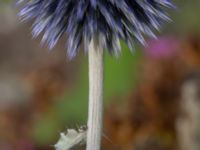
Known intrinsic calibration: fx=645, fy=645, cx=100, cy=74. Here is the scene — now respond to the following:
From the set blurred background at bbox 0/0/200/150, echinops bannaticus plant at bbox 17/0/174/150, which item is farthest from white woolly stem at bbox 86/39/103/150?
blurred background at bbox 0/0/200/150

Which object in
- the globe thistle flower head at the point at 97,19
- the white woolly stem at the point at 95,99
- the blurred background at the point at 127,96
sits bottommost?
the blurred background at the point at 127,96

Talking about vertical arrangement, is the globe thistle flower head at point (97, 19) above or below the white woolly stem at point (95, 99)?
above

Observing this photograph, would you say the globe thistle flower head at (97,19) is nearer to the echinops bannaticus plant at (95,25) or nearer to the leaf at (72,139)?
the echinops bannaticus plant at (95,25)

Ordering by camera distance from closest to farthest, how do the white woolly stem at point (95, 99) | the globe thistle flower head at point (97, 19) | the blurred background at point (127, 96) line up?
the white woolly stem at point (95, 99) → the globe thistle flower head at point (97, 19) → the blurred background at point (127, 96)

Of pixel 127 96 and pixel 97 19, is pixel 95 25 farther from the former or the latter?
pixel 127 96

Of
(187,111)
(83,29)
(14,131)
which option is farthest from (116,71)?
(83,29)

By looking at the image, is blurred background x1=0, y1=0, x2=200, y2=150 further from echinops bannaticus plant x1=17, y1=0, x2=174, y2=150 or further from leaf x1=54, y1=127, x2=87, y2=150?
leaf x1=54, y1=127, x2=87, y2=150

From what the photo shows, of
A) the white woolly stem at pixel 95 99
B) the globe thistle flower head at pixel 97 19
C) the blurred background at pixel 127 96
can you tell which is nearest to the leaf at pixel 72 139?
the white woolly stem at pixel 95 99
